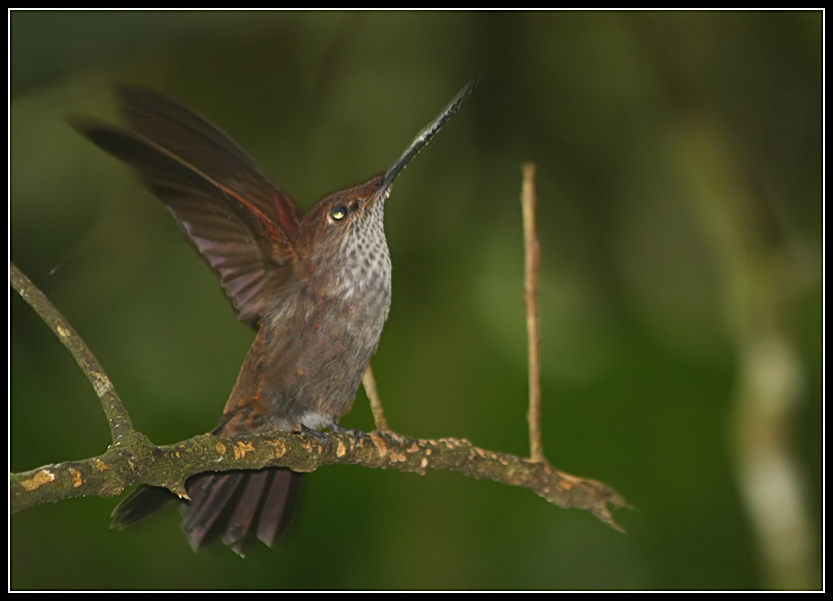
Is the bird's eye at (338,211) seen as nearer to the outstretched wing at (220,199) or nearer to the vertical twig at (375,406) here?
the outstretched wing at (220,199)

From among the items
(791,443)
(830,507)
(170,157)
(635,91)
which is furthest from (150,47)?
(830,507)

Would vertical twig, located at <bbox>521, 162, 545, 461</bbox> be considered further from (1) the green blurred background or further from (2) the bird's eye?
(1) the green blurred background

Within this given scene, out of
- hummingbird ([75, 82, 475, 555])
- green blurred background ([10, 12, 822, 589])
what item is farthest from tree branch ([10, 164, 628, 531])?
green blurred background ([10, 12, 822, 589])

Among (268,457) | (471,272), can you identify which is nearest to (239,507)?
(268,457)

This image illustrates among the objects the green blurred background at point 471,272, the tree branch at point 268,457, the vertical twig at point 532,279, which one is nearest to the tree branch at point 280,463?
the tree branch at point 268,457

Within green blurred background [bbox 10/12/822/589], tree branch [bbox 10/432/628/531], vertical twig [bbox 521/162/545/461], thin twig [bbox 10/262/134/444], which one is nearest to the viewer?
tree branch [bbox 10/432/628/531]

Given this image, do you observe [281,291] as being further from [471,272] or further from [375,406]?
[471,272]
